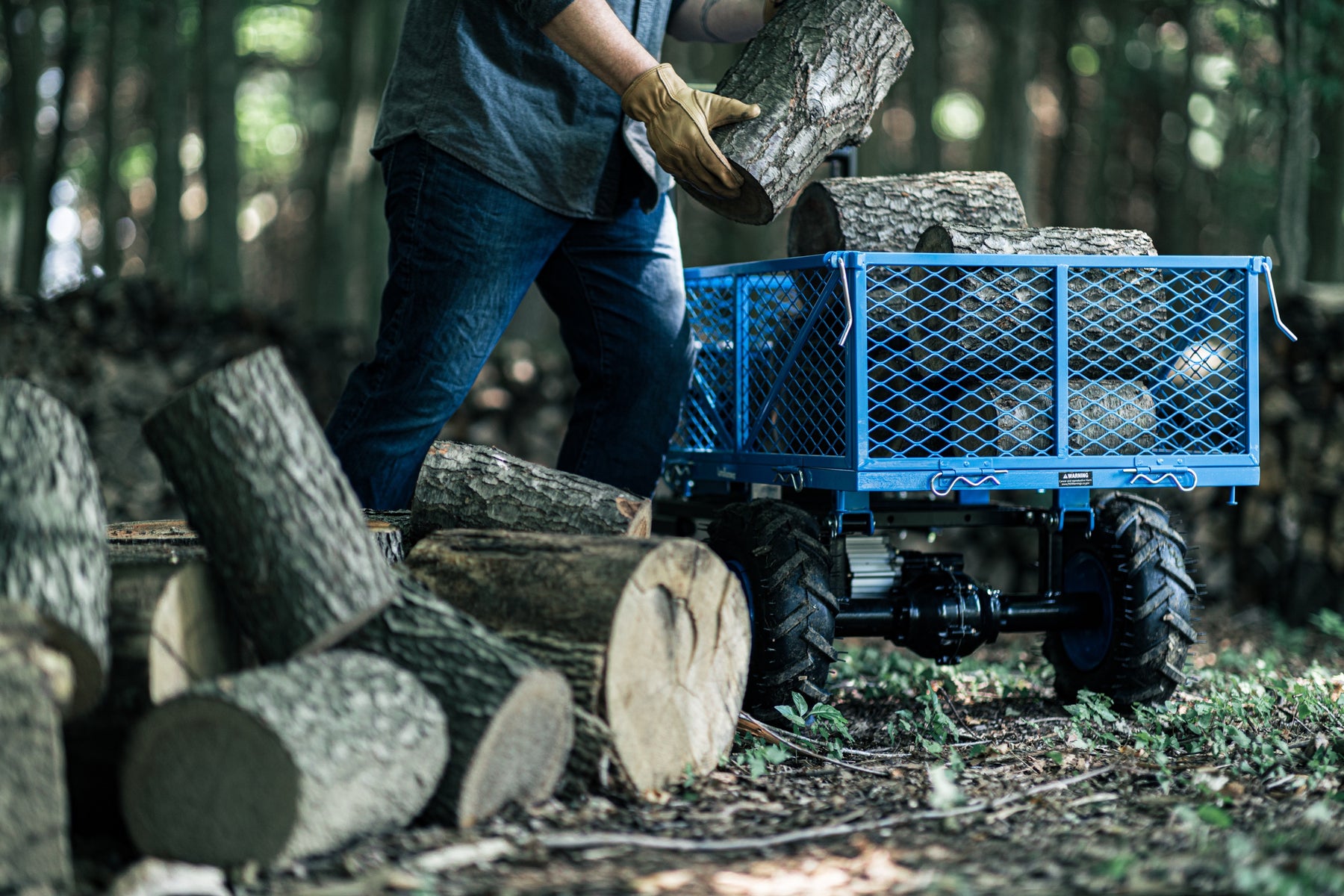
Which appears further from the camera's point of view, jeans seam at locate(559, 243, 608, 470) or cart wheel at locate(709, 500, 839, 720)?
jeans seam at locate(559, 243, 608, 470)

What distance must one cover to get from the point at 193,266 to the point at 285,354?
511 cm

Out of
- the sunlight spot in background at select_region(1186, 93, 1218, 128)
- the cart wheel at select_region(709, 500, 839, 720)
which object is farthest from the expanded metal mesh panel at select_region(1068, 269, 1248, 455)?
the sunlight spot in background at select_region(1186, 93, 1218, 128)

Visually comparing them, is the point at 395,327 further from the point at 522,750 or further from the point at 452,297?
the point at 522,750

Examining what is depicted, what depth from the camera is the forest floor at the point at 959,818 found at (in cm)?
204

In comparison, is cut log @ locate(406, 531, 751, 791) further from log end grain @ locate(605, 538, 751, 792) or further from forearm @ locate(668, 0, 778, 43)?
forearm @ locate(668, 0, 778, 43)

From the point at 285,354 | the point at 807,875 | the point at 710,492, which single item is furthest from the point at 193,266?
the point at 807,875

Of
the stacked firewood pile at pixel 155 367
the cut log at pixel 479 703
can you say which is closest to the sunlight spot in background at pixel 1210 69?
the stacked firewood pile at pixel 155 367

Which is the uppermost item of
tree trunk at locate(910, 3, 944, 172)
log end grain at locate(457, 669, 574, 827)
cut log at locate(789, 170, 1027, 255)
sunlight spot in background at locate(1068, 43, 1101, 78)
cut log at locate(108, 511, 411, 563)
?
sunlight spot in background at locate(1068, 43, 1101, 78)

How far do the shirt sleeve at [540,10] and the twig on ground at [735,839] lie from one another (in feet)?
6.40

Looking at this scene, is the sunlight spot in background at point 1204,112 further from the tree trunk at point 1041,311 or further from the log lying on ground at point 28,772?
the log lying on ground at point 28,772

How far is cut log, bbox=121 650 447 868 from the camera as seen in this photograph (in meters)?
2.04

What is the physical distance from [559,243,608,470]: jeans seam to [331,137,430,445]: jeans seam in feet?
1.49

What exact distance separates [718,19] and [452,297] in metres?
1.24

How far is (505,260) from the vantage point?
11.3 feet
